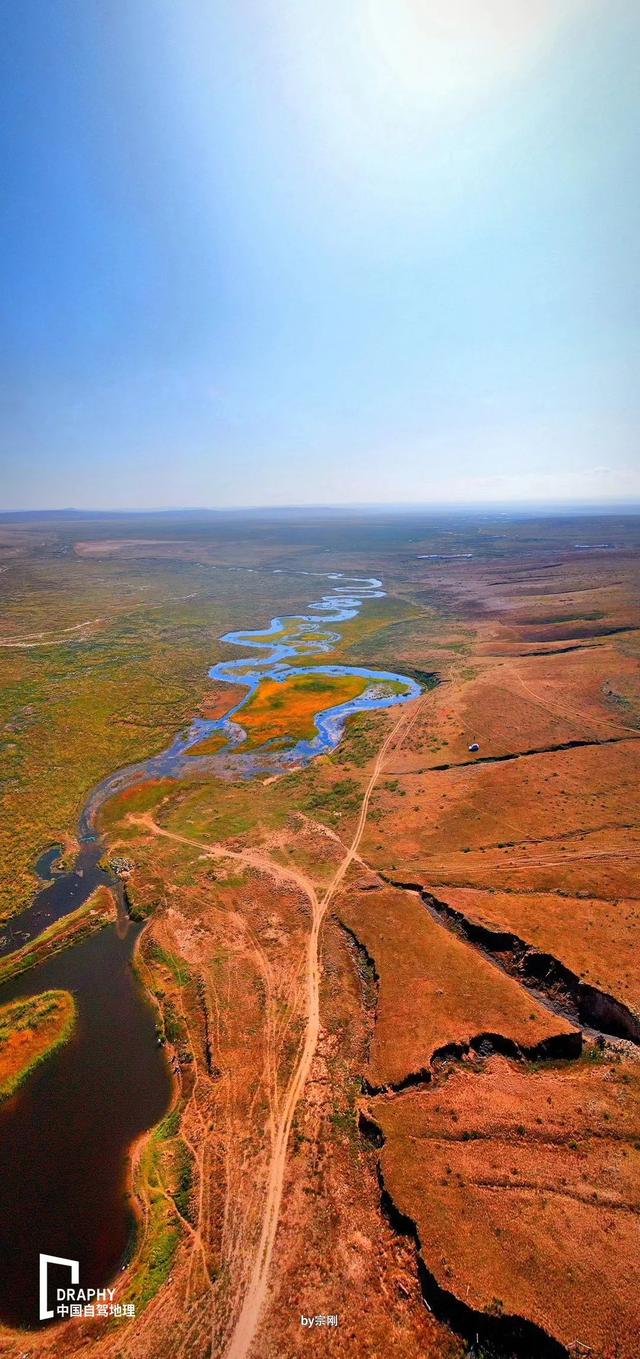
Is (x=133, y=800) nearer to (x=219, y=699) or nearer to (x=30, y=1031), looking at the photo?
(x=30, y=1031)

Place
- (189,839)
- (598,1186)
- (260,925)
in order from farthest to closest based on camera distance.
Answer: (189,839), (260,925), (598,1186)

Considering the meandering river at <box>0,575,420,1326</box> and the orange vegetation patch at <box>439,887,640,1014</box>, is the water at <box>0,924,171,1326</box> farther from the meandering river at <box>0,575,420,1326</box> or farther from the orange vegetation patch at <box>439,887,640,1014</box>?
the orange vegetation patch at <box>439,887,640,1014</box>

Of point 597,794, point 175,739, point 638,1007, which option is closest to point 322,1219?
point 638,1007

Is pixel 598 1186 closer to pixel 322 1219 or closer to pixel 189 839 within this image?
pixel 322 1219

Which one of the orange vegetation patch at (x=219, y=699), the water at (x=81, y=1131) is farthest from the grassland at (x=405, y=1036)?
the orange vegetation patch at (x=219, y=699)

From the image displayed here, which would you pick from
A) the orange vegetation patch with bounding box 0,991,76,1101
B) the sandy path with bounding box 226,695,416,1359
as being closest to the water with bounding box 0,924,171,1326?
the orange vegetation patch with bounding box 0,991,76,1101

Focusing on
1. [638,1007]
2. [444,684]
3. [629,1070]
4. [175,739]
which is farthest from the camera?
[444,684]

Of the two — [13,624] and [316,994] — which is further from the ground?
[13,624]
